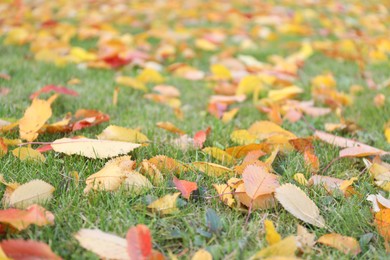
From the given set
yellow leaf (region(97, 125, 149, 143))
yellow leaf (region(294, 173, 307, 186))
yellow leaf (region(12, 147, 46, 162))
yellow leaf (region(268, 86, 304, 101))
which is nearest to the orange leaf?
yellow leaf (region(294, 173, 307, 186))

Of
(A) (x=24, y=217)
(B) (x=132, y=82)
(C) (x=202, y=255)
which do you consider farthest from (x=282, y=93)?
(A) (x=24, y=217)

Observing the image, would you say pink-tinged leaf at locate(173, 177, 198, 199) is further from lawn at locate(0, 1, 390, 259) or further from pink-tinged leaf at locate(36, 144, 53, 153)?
pink-tinged leaf at locate(36, 144, 53, 153)

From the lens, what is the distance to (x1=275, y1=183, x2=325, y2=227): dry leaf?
4.29 ft

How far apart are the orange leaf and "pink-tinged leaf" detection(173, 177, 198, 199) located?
161mm

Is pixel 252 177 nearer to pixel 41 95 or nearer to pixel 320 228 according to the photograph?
pixel 320 228

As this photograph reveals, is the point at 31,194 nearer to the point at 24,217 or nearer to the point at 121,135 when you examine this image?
the point at 24,217

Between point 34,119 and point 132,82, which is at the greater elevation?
point 34,119

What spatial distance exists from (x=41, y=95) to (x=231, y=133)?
109 cm

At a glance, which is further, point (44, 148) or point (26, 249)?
point (44, 148)

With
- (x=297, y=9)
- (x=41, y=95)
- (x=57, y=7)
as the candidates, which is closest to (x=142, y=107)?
(x=41, y=95)

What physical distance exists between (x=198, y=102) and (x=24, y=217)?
5.25 feet

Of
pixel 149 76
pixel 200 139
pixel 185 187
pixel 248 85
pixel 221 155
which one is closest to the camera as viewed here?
pixel 185 187

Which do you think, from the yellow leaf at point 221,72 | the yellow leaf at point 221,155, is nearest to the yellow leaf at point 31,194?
the yellow leaf at point 221,155

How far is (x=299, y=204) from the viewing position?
1331 mm
